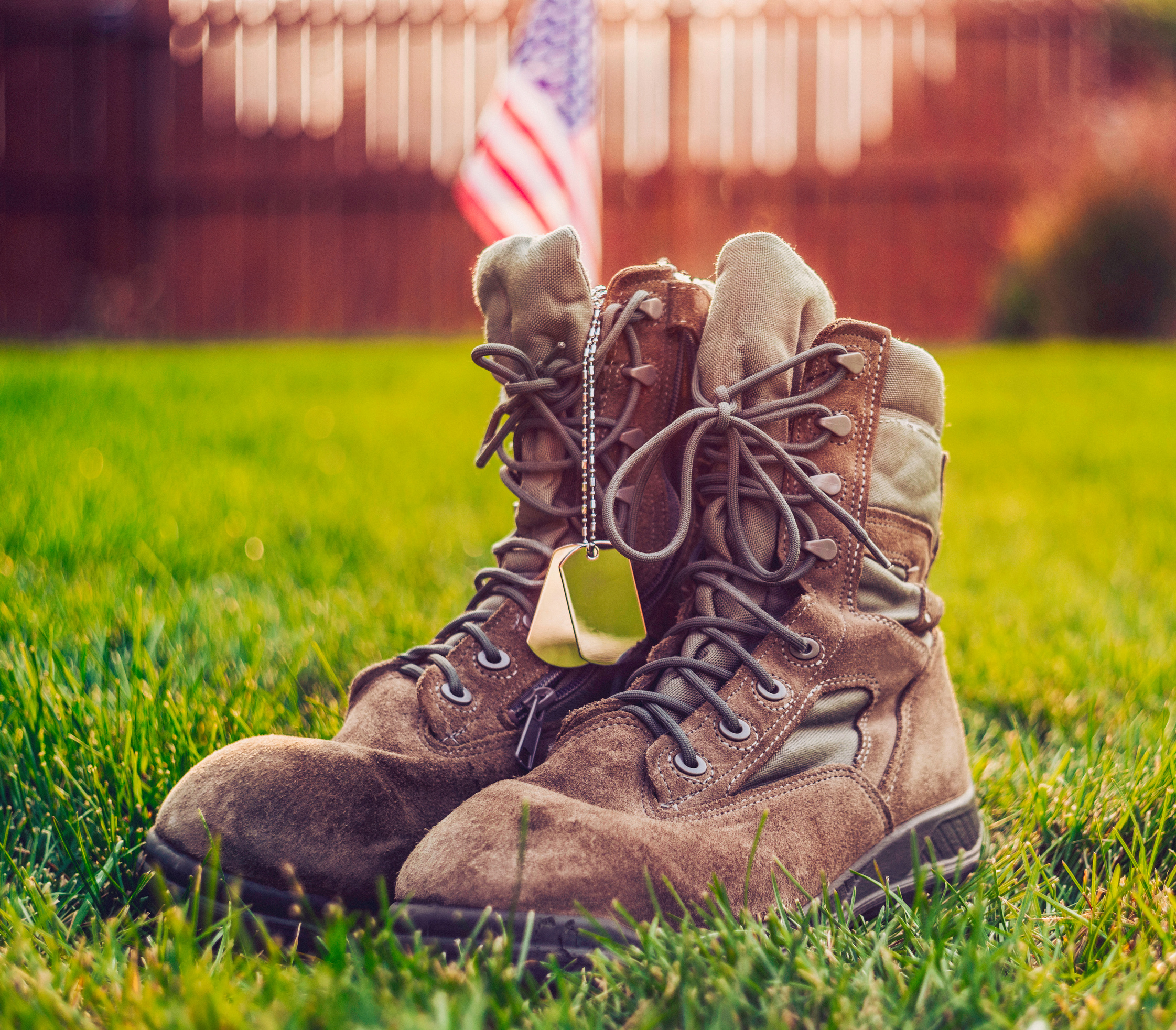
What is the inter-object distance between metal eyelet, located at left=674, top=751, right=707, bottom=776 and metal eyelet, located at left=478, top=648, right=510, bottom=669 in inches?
10.2

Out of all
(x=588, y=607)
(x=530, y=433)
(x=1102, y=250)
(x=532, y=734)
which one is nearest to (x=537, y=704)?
(x=532, y=734)

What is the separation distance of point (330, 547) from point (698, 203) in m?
7.36

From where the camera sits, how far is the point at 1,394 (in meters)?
4.13

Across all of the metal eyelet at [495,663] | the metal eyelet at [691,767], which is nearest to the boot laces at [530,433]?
the metal eyelet at [495,663]

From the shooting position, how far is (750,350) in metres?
1.17

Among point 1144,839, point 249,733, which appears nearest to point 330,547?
point 249,733

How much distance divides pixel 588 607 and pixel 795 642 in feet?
0.79

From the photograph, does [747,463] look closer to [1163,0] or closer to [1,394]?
[1,394]

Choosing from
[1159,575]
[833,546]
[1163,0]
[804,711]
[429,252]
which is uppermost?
[1163,0]

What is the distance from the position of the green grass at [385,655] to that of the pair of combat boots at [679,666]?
0.28 ft

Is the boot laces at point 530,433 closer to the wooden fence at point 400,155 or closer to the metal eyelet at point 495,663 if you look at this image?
the metal eyelet at point 495,663

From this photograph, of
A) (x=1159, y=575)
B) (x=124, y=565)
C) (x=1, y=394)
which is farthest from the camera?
(x=1, y=394)

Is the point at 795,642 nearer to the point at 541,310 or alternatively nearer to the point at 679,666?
the point at 679,666

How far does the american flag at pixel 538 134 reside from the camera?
12.1 ft
